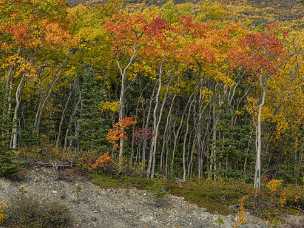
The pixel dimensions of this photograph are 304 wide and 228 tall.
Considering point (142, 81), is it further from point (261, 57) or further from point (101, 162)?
point (101, 162)

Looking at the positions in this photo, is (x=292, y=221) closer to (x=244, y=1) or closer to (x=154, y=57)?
(x=154, y=57)

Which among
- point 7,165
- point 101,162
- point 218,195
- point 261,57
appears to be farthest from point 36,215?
point 261,57

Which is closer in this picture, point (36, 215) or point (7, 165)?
point (36, 215)

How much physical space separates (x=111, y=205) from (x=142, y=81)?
22.3 meters

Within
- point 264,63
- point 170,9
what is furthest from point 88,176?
point 170,9

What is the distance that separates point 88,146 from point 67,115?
11601 mm


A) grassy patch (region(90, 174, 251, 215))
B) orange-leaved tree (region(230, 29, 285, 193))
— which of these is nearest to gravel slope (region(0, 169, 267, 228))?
grassy patch (region(90, 174, 251, 215))

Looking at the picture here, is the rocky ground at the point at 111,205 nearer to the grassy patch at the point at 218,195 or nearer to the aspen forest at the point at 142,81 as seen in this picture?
the grassy patch at the point at 218,195

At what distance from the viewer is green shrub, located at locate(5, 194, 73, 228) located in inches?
889

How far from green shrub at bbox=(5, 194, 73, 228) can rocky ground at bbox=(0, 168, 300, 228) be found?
1.03 meters

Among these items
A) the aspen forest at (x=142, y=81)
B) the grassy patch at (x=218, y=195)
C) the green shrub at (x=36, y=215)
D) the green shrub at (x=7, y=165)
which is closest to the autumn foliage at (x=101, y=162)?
the aspen forest at (x=142, y=81)

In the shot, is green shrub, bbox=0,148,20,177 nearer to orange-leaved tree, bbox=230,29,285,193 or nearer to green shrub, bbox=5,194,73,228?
green shrub, bbox=5,194,73,228

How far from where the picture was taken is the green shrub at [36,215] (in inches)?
889

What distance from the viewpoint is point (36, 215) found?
22969mm
